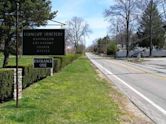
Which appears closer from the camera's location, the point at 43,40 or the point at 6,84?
the point at 6,84

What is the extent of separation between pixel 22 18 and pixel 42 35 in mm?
29511

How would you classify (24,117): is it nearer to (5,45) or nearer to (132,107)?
(132,107)

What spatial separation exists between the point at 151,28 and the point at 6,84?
90.1 m

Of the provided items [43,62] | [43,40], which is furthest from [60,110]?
[43,62]

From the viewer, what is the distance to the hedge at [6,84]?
12.7 meters

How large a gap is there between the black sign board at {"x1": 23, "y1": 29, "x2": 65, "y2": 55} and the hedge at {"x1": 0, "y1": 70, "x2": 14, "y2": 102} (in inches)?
69.2

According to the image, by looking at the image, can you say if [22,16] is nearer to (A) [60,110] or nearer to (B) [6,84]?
(B) [6,84]

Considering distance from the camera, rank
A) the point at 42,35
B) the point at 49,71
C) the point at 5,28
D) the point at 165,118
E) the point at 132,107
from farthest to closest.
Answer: the point at 5,28, the point at 49,71, the point at 42,35, the point at 132,107, the point at 165,118

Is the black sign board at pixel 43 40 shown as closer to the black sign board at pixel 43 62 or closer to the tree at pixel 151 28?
the black sign board at pixel 43 62

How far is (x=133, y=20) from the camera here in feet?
327

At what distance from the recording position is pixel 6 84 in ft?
42.7

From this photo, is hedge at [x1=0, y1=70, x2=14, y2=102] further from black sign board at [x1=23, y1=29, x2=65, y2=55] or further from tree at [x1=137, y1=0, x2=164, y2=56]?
tree at [x1=137, y1=0, x2=164, y2=56]

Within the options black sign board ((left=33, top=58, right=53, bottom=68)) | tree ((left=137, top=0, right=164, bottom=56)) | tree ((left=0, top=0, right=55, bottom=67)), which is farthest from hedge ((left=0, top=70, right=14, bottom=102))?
tree ((left=137, top=0, right=164, bottom=56))

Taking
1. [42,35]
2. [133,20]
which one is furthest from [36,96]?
[133,20]
